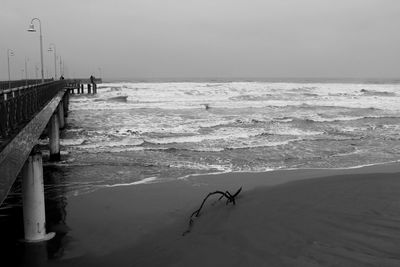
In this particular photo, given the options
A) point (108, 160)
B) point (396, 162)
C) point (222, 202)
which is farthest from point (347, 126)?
point (222, 202)

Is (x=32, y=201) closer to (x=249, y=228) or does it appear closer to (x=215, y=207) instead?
(x=215, y=207)

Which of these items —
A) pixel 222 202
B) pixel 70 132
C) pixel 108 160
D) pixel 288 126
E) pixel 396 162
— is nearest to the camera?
pixel 222 202

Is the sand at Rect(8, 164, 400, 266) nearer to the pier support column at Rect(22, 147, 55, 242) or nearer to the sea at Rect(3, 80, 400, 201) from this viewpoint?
the pier support column at Rect(22, 147, 55, 242)

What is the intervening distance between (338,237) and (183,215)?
142 inches

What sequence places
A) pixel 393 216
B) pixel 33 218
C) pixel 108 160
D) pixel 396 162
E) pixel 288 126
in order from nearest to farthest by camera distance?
pixel 393 216 < pixel 33 218 < pixel 396 162 < pixel 108 160 < pixel 288 126

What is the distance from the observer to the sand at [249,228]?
5.56 meters

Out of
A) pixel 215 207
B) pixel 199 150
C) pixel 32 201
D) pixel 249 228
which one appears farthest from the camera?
pixel 199 150

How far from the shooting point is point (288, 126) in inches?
1014

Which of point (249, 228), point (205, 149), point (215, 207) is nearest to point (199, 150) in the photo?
point (205, 149)

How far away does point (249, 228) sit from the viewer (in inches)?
261

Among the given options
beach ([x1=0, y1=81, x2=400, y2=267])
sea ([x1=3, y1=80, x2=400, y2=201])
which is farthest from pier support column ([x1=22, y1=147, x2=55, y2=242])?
sea ([x1=3, y1=80, x2=400, y2=201])

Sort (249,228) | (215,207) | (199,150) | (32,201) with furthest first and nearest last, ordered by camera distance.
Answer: (199,150), (215,207), (32,201), (249,228)

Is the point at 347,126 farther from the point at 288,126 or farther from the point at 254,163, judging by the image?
the point at 254,163

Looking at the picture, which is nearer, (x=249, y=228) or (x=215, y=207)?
(x=249, y=228)
